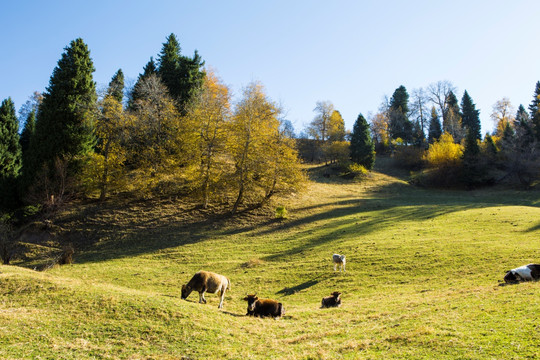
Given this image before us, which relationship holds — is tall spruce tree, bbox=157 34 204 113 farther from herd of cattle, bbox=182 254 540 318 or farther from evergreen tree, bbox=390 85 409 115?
evergreen tree, bbox=390 85 409 115

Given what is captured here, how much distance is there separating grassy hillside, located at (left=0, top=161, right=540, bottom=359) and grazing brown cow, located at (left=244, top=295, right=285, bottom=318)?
1.51ft

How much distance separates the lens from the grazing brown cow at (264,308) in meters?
12.5

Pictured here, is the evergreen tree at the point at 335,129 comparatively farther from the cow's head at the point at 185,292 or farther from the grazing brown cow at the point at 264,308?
the grazing brown cow at the point at 264,308

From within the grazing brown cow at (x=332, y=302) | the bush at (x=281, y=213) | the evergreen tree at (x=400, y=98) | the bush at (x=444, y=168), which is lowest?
the grazing brown cow at (x=332, y=302)

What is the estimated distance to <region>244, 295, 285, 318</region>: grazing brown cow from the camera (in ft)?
40.9

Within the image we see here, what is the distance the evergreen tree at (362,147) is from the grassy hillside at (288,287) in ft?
101

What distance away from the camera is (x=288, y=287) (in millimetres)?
17594

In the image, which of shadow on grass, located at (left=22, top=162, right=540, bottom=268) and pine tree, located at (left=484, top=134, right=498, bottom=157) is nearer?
shadow on grass, located at (left=22, top=162, right=540, bottom=268)

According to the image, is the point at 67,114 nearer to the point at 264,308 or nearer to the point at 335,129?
the point at 264,308

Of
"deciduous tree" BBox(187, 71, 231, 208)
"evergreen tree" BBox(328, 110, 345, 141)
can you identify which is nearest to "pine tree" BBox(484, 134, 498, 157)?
"evergreen tree" BBox(328, 110, 345, 141)

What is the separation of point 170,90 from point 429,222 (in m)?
38.7

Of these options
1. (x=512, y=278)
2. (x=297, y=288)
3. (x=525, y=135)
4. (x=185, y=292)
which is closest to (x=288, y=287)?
(x=297, y=288)

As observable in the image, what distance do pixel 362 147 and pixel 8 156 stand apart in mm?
58580

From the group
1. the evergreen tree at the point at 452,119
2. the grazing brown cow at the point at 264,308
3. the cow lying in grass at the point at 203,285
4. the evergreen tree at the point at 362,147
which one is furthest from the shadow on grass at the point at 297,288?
the evergreen tree at the point at 452,119
